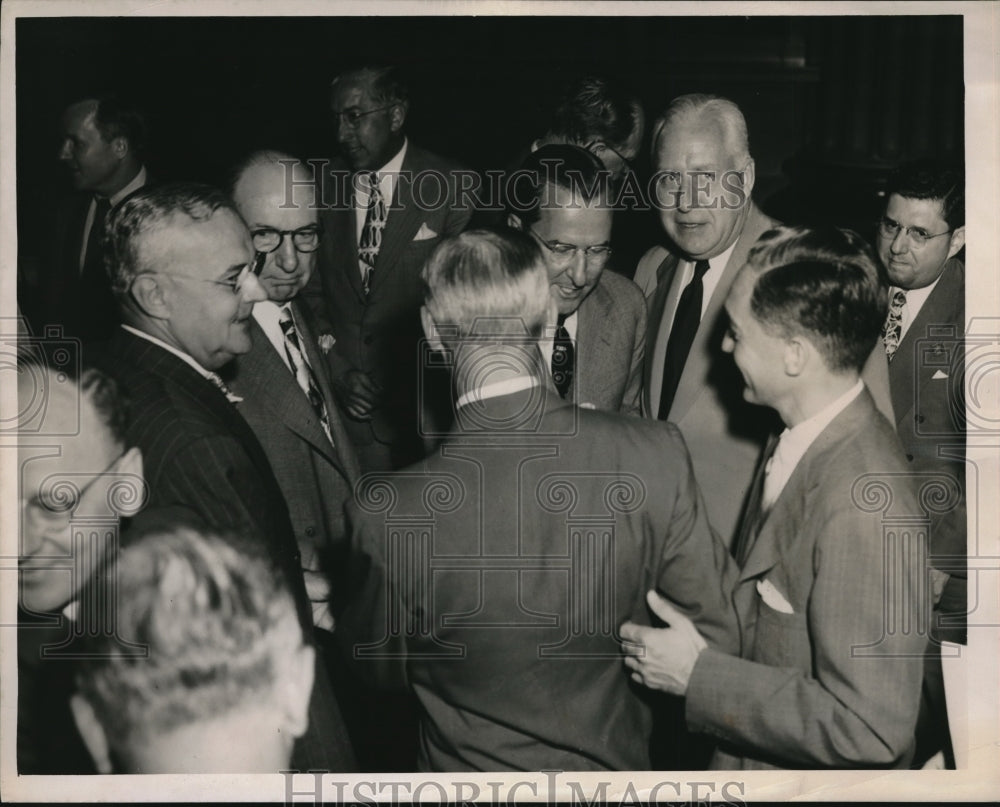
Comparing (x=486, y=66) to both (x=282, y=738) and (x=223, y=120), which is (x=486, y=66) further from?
(x=282, y=738)

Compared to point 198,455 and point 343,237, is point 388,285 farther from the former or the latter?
point 198,455

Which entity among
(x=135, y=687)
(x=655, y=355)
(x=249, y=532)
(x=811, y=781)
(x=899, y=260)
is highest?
(x=899, y=260)

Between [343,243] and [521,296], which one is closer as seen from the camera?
[521,296]

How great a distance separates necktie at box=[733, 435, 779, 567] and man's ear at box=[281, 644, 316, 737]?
3.93 feet

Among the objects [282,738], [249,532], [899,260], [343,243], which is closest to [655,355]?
[899,260]

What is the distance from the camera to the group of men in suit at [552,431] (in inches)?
115

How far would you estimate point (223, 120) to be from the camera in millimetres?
3051

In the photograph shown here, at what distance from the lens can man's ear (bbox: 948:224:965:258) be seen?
3115 millimetres

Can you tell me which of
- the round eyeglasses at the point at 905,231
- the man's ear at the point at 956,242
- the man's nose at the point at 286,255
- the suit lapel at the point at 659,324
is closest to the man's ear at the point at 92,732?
the man's nose at the point at 286,255

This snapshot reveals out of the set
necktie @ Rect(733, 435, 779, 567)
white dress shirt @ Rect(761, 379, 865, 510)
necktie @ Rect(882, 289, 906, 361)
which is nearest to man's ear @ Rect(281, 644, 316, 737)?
necktie @ Rect(733, 435, 779, 567)

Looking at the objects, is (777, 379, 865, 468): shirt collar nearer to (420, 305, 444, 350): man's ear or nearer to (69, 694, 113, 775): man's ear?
(420, 305, 444, 350): man's ear

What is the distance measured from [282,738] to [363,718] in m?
0.24

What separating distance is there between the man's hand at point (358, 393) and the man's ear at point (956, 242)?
5.43 feet

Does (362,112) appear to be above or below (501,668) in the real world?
above
